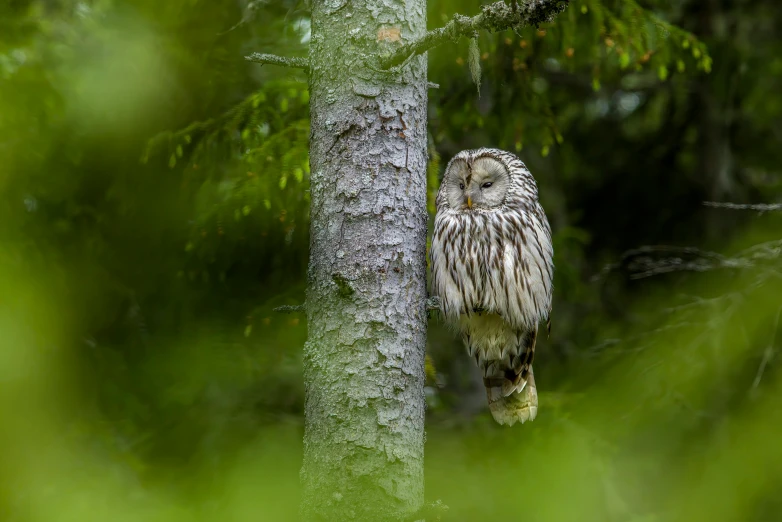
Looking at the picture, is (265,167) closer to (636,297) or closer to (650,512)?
(650,512)

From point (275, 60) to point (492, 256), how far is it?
1565 millimetres

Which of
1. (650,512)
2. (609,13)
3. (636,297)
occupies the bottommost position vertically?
(650,512)

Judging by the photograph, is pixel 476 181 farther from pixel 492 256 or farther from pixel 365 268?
pixel 365 268

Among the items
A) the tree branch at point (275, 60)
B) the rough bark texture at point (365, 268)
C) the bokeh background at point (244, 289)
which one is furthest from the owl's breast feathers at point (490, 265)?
the tree branch at point (275, 60)

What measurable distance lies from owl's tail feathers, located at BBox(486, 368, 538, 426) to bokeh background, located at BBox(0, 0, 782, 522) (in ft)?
0.50

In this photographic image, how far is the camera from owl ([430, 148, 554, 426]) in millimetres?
4238

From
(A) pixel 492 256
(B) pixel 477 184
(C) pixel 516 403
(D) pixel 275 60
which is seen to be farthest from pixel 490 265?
(D) pixel 275 60

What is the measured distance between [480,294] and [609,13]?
5.05 ft

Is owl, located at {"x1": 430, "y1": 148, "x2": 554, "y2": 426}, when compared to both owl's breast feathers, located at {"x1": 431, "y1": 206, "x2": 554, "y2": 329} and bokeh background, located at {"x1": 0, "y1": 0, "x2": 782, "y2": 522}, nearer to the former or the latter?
owl's breast feathers, located at {"x1": 431, "y1": 206, "x2": 554, "y2": 329}

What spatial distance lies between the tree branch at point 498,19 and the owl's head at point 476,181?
1460 mm

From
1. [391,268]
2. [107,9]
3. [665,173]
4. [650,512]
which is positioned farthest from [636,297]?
[107,9]

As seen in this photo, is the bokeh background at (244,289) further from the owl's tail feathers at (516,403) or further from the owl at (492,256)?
the owl at (492,256)

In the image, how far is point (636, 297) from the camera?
5852 millimetres

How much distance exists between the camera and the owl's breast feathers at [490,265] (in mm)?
4227
